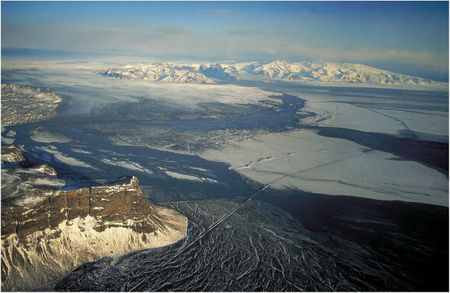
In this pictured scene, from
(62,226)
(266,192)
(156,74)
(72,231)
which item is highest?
(156,74)

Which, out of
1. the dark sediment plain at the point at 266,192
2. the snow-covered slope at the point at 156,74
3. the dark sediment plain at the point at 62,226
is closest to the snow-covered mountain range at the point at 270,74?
the snow-covered slope at the point at 156,74

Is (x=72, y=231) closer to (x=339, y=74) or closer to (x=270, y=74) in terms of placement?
(x=270, y=74)

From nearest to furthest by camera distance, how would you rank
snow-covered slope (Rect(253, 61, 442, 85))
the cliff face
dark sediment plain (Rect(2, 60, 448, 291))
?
the cliff face < dark sediment plain (Rect(2, 60, 448, 291)) < snow-covered slope (Rect(253, 61, 442, 85))

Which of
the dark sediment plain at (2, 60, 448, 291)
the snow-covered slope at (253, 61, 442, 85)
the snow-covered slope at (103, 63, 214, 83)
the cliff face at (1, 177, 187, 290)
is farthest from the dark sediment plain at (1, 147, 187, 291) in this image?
the snow-covered slope at (253, 61, 442, 85)

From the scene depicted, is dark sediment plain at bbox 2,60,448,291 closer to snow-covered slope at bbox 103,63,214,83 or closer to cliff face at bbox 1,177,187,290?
cliff face at bbox 1,177,187,290

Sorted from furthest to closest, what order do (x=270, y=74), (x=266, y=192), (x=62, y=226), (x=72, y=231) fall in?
(x=270, y=74)
(x=266, y=192)
(x=72, y=231)
(x=62, y=226)

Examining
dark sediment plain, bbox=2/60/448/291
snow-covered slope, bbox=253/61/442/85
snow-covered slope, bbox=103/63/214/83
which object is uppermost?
snow-covered slope, bbox=253/61/442/85

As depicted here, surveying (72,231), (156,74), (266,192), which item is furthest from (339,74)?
(72,231)

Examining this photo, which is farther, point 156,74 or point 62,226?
point 156,74
